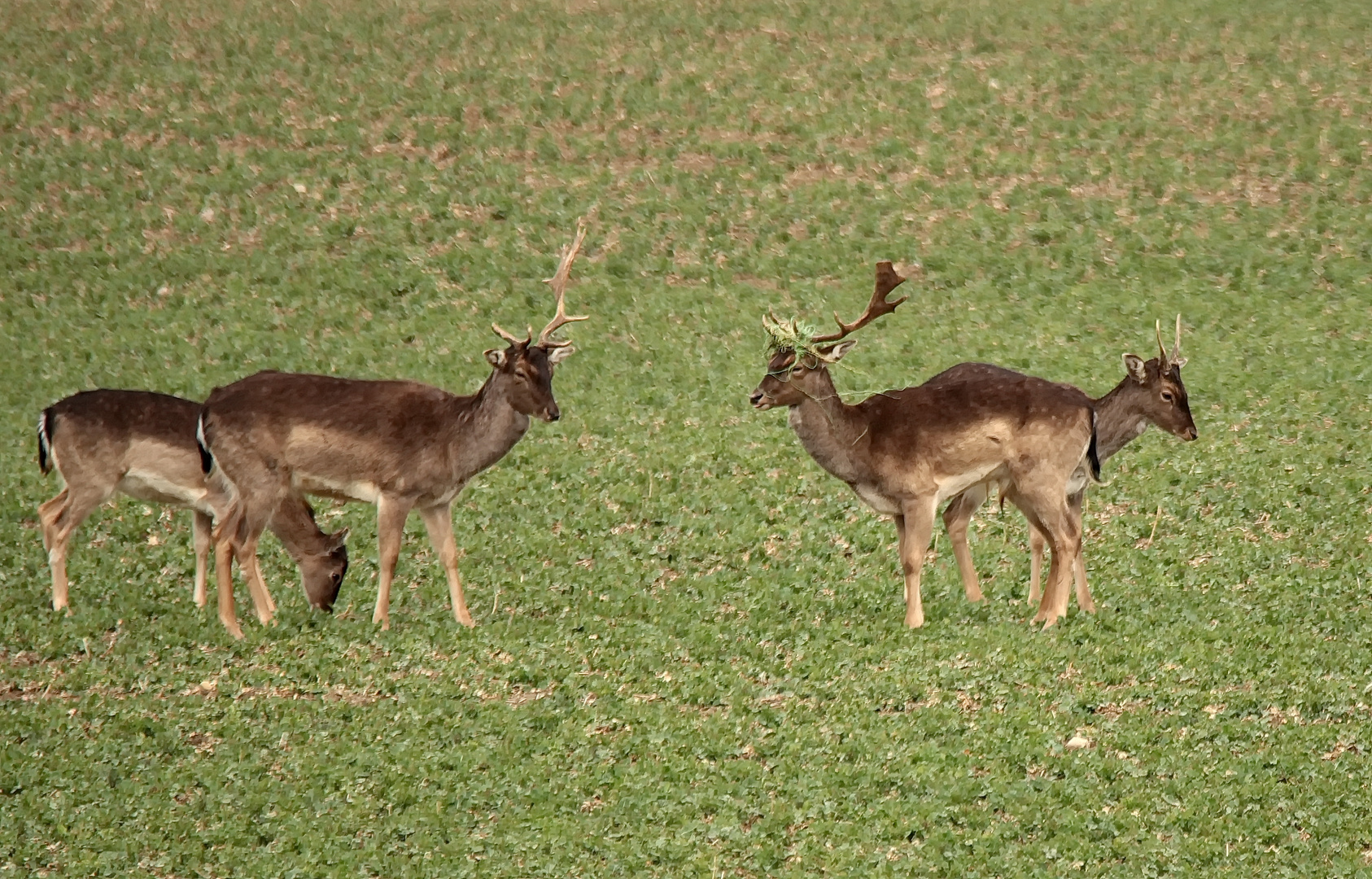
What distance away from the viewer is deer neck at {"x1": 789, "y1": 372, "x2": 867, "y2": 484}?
12.1 meters

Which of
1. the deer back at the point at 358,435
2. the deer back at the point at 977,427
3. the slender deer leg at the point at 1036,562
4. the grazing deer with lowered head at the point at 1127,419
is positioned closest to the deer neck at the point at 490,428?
the deer back at the point at 358,435

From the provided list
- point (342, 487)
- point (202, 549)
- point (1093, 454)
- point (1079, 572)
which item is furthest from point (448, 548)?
point (1093, 454)

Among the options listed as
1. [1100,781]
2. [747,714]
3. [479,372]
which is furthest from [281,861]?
[479,372]

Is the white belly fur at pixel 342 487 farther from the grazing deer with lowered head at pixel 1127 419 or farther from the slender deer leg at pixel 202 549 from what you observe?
the grazing deer with lowered head at pixel 1127 419

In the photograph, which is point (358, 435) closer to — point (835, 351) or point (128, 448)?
point (128, 448)

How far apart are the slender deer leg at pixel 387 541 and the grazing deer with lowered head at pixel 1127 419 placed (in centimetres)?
400

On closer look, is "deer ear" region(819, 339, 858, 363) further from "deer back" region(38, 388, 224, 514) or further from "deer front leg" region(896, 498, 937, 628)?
"deer back" region(38, 388, 224, 514)

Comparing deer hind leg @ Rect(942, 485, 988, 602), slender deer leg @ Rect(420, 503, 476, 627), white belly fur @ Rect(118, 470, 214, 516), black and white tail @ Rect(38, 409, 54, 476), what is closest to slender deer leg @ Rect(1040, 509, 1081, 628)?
deer hind leg @ Rect(942, 485, 988, 602)

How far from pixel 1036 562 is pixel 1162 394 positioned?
1510mm

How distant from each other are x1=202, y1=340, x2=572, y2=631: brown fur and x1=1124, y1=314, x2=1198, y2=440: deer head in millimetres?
4121

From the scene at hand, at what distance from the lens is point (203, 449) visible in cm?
1232

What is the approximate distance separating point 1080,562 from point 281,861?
606 centimetres

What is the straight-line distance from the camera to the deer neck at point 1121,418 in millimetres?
12609

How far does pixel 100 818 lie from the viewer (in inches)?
371
